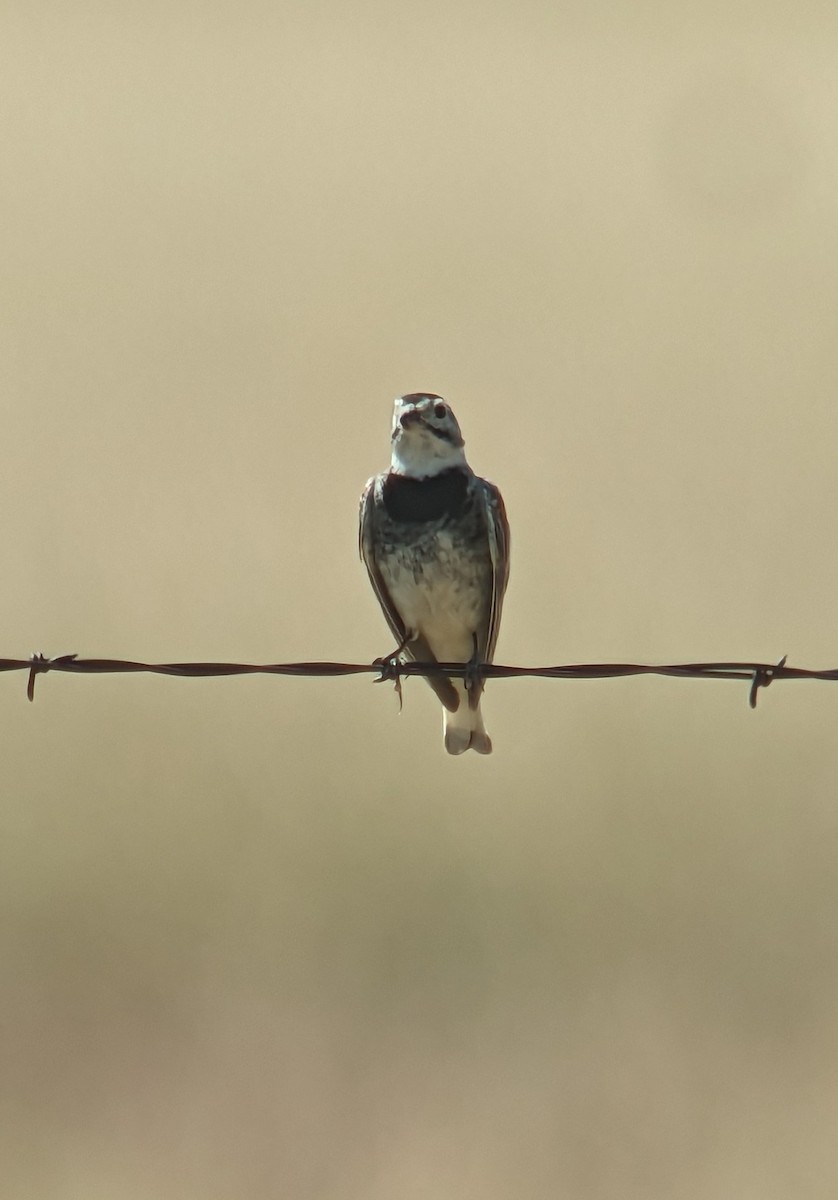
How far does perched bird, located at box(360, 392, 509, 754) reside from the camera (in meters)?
8.23

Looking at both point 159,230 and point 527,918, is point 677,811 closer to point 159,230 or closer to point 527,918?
point 527,918

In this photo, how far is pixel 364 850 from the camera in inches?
426

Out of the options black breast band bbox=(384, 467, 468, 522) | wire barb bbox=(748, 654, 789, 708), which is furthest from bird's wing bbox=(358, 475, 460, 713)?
wire barb bbox=(748, 654, 789, 708)

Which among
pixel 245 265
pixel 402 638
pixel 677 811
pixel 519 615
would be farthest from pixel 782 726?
pixel 245 265

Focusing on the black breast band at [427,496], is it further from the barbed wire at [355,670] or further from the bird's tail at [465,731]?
the barbed wire at [355,670]

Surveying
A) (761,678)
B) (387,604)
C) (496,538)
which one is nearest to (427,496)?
(496,538)

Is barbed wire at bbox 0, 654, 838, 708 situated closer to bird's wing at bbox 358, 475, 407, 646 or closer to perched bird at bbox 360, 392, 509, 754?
perched bird at bbox 360, 392, 509, 754

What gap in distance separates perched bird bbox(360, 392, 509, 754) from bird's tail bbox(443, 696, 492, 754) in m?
0.26

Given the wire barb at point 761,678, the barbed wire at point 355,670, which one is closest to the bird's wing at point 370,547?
the barbed wire at point 355,670

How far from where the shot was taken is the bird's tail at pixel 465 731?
8883 millimetres

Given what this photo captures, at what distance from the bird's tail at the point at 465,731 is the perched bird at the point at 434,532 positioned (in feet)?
0.85

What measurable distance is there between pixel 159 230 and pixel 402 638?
10.8 metres

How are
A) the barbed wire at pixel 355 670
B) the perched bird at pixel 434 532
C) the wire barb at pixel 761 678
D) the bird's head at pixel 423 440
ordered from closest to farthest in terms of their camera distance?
the barbed wire at pixel 355 670, the wire barb at pixel 761 678, the perched bird at pixel 434 532, the bird's head at pixel 423 440

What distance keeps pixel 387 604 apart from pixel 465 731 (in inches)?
29.4
